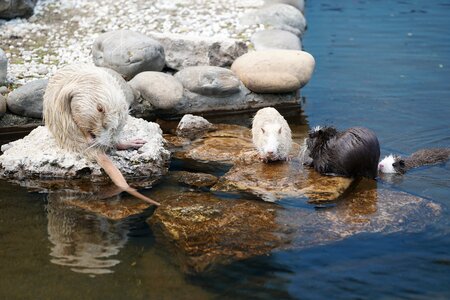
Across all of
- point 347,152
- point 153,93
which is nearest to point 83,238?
point 347,152

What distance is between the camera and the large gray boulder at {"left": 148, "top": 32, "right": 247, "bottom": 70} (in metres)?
10.5

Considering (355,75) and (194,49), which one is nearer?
(194,49)

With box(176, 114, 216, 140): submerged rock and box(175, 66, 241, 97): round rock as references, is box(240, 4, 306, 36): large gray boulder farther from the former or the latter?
box(176, 114, 216, 140): submerged rock

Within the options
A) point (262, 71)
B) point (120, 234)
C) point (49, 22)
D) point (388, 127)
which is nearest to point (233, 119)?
point (262, 71)

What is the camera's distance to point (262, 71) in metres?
9.86

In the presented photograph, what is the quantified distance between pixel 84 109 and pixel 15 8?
6.67 metres

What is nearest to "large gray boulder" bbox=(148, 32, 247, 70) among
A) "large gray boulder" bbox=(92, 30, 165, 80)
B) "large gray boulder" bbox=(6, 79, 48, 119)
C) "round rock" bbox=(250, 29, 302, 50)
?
"large gray boulder" bbox=(92, 30, 165, 80)

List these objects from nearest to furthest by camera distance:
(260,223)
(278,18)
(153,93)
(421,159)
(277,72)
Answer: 1. (260,223)
2. (421,159)
3. (153,93)
4. (277,72)
5. (278,18)

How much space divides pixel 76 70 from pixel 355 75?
5.96 meters

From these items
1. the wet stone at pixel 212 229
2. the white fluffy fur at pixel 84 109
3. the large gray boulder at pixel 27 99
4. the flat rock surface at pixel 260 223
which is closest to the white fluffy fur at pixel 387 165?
the flat rock surface at pixel 260 223

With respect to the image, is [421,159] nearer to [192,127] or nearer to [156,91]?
[192,127]

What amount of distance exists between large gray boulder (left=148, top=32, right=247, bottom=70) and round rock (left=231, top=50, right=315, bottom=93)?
662mm

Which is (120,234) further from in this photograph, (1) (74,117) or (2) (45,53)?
(2) (45,53)

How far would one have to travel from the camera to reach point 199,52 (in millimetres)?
10539
